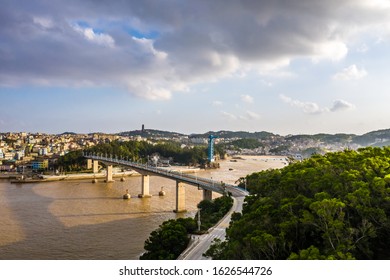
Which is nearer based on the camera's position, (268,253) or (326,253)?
(326,253)

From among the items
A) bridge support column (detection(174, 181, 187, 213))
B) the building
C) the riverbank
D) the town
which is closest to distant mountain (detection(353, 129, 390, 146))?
the town

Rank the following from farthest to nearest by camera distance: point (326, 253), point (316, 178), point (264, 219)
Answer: point (316, 178), point (264, 219), point (326, 253)

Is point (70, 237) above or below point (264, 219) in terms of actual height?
below

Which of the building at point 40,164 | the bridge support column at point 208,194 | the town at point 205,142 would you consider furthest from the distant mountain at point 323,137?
the building at point 40,164

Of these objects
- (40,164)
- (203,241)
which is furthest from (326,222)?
(40,164)

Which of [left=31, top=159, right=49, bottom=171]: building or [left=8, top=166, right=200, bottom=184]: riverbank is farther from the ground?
[left=31, top=159, right=49, bottom=171]: building

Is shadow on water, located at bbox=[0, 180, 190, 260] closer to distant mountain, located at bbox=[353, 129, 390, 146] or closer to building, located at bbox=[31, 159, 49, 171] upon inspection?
distant mountain, located at bbox=[353, 129, 390, 146]
